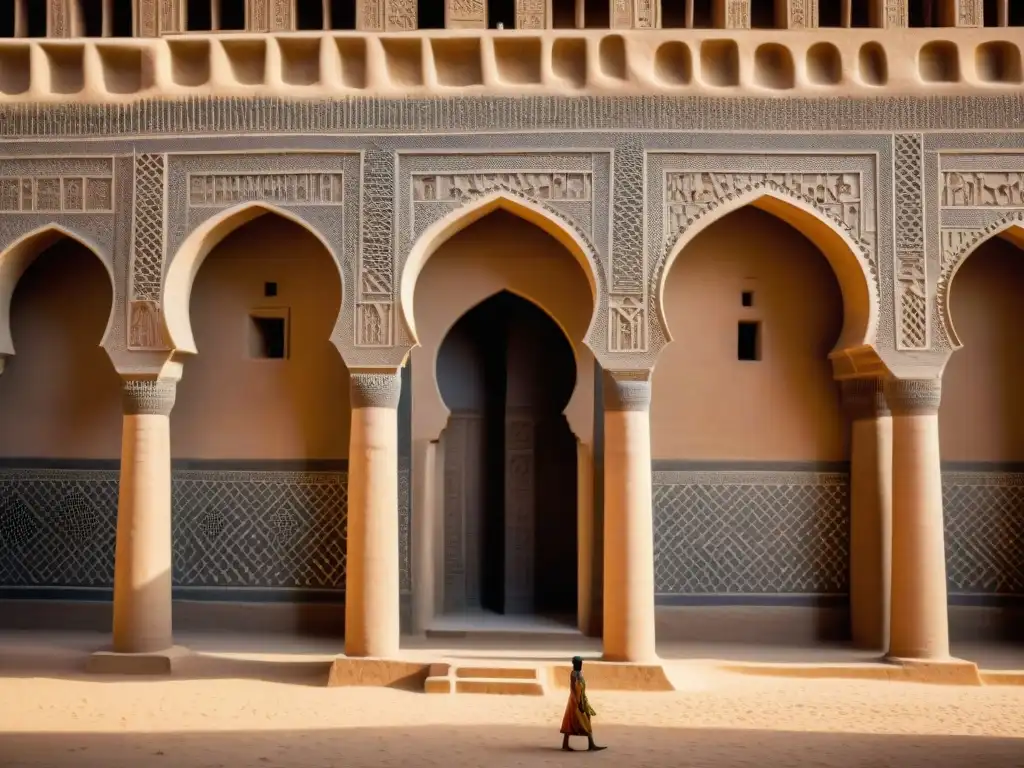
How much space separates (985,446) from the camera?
1175 centimetres

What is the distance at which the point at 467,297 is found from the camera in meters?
11.8

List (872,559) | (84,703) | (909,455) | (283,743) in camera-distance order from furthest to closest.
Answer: (872,559)
(909,455)
(84,703)
(283,743)

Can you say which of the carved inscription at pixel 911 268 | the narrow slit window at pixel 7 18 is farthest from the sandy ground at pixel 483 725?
the narrow slit window at pixel 7 18

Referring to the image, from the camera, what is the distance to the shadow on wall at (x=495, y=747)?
774cm

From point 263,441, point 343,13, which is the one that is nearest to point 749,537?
point 263,441

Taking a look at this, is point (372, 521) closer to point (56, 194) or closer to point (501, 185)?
point (501, 185)

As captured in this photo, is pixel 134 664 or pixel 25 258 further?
pixel 25 258

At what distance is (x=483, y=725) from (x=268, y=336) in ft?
17.0

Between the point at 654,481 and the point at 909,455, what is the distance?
2.49 m

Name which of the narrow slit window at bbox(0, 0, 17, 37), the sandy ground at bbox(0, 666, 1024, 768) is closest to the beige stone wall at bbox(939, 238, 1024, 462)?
the sandy ground at bbox(0, 666, 1024, 768)

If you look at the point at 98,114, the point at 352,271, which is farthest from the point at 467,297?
the point at 98,114

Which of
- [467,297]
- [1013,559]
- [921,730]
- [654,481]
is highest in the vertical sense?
[467,297]

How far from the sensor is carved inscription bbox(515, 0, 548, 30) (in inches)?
416

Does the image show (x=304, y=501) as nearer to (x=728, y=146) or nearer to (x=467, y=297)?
(x=467, y=297)
